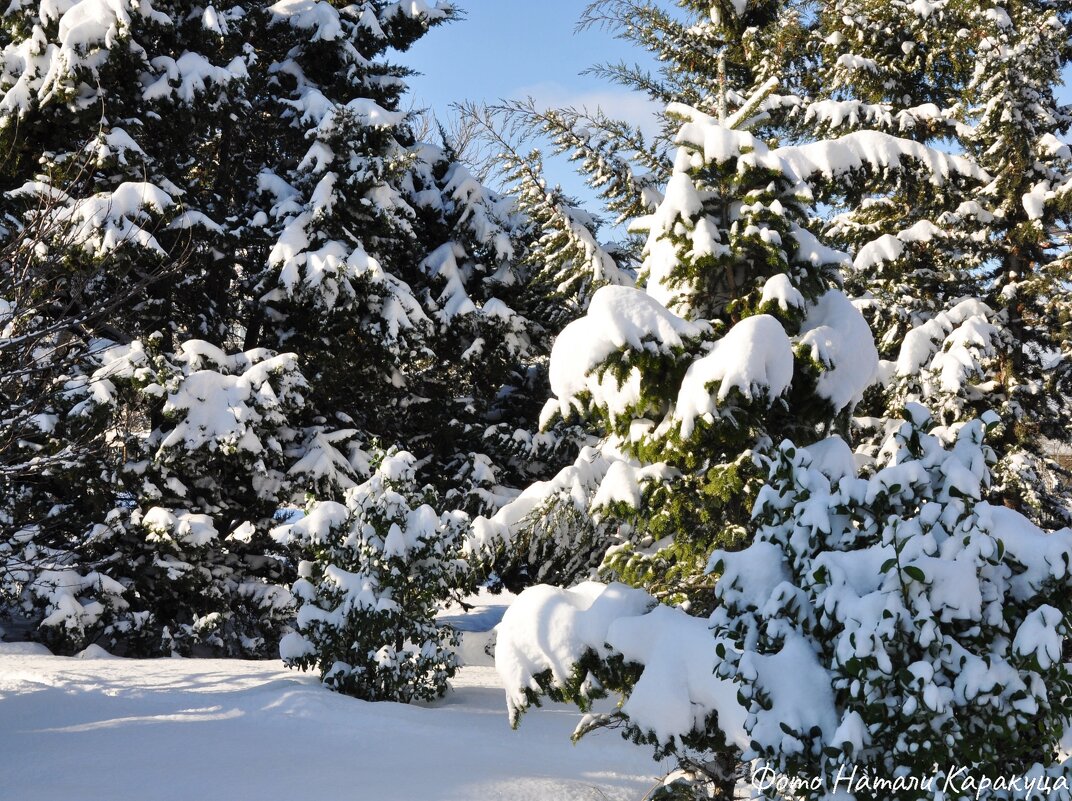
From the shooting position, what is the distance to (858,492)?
3219 millimetres

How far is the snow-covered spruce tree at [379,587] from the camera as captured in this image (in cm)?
748

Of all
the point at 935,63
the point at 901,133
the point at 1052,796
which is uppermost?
the point at 935,63

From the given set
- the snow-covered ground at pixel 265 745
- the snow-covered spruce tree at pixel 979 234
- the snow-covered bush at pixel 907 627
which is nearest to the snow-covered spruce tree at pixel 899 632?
the snow-covered bush at pixel 907 627

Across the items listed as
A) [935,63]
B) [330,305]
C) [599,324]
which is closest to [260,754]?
[599,324]

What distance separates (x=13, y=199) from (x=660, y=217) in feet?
29.7

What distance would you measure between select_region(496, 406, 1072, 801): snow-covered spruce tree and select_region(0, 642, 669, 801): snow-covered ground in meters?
2.32

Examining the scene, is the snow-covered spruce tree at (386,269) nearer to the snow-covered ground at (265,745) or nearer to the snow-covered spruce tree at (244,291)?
the snow-covered spruce tree at (244,291)

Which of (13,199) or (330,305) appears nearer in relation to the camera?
(13,199)

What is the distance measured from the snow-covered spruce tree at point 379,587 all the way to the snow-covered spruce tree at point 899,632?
4.44m

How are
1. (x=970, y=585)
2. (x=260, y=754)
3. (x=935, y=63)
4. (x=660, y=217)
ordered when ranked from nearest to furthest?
(x=970, y=585) < (x=660, y=217) < (x=260, y=754) < (x=935, y=63)

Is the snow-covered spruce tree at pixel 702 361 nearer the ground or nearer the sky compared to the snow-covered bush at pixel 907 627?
nearer the sky

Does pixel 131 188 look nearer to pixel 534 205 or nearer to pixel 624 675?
pixel 534 205

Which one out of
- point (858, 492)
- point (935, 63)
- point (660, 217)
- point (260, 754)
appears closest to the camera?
point (858, 492)

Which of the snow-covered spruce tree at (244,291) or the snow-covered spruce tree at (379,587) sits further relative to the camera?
the snow-covered spruce tree at (244,291)
